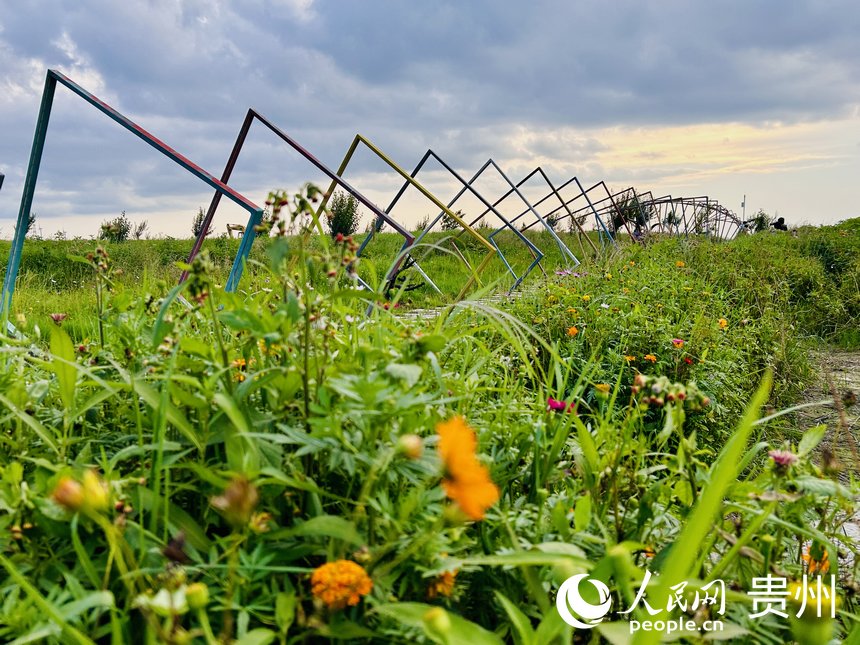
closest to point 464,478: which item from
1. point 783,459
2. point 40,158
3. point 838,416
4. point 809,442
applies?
point 783,459

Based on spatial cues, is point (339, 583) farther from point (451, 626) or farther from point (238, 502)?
point (238, 502)

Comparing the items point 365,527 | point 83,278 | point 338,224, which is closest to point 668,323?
point 365,527

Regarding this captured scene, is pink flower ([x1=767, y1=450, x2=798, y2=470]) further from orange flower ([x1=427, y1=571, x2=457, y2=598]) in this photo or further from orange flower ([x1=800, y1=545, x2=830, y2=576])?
orange flower ([x1=427, y1=571, x2=457, y2=598])

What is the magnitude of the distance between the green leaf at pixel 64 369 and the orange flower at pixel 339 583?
1.90ft

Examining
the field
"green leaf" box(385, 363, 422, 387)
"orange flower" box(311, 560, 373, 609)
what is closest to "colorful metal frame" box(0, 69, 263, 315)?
the field

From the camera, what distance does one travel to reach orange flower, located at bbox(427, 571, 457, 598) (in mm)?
761

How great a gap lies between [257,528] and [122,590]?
0.23 metres

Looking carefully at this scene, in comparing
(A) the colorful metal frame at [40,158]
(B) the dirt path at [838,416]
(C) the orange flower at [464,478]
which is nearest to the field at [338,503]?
(C) the orange flower at [464,478]

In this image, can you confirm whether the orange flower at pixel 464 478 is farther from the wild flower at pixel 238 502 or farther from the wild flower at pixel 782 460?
the wild flower at pixel 782 460

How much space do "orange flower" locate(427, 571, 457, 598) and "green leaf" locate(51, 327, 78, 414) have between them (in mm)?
621

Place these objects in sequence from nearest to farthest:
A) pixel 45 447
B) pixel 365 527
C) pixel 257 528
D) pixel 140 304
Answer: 1. pixel 257 528
2. pixel 365 527
3. pixel 45 447
4. pixel 140 304

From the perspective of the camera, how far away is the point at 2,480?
87cm

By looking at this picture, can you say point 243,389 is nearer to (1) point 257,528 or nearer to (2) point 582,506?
(1) point 257,528

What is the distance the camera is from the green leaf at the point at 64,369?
1.01 metres
